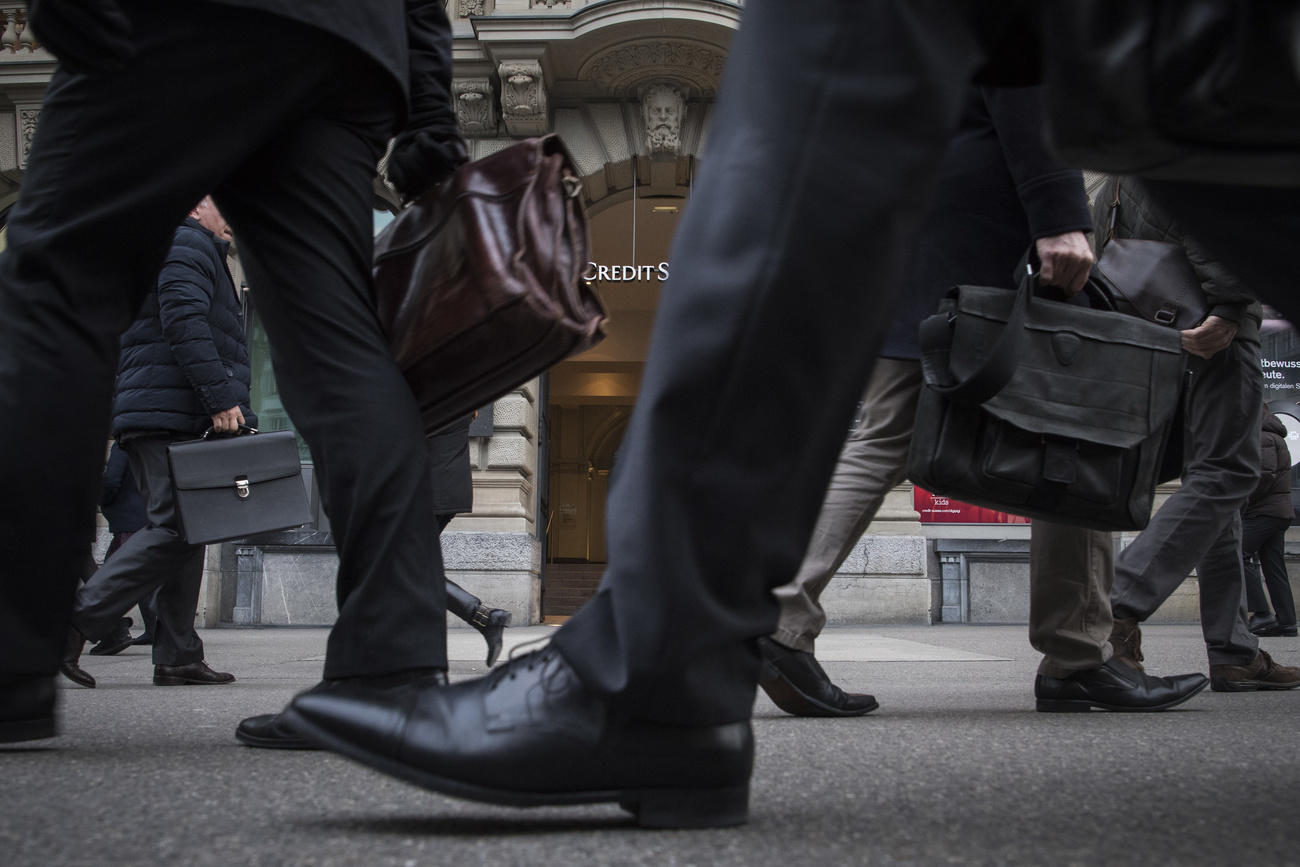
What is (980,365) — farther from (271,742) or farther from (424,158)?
(271,742)

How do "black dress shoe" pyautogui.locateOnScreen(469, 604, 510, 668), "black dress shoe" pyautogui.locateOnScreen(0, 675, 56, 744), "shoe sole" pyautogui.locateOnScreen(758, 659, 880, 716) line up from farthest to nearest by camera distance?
"black dress shoe" pyautogui.locateOnScreen(469, 604, 510, 668) → "shoe sole" pyautogui.locateOnScreen(758, 659, 880, 716) → "black dress shoe" pyautogui.locateOnScreen(0, 675, 56, 744)

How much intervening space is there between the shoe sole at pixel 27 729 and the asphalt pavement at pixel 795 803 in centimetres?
4

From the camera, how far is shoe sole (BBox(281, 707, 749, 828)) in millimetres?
1140

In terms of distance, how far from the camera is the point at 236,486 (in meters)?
3.76

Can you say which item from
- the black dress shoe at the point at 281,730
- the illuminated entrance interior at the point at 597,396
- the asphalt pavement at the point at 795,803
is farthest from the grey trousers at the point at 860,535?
the illuminated entrance interior at the point at 597,396

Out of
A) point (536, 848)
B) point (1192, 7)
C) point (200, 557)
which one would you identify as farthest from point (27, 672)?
point (200, 557)

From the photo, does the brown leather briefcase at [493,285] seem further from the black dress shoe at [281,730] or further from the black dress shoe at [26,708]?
the black dress shoe at [26,708]

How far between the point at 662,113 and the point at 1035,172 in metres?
8.97

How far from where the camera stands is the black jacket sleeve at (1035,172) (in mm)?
2508

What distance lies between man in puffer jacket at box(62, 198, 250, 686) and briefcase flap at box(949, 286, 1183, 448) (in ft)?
8.47

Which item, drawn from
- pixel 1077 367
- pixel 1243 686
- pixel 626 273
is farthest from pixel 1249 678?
pixel 626 273

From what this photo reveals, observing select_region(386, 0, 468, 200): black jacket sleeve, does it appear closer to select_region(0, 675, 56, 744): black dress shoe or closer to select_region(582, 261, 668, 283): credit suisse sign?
select_region(0, 675, 56, 744): black dress shoe

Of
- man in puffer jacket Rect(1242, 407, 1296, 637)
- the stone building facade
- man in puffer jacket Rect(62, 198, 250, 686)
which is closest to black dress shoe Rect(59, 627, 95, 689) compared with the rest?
man in puffer jacket Rect(62, 198, 250, 686)

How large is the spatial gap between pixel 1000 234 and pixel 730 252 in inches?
72.8
